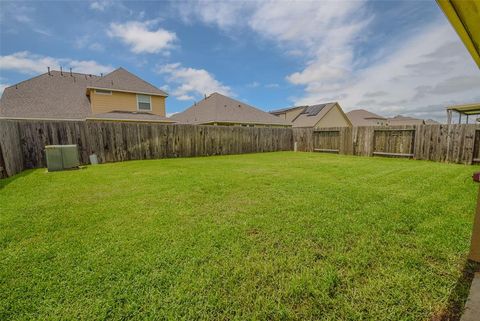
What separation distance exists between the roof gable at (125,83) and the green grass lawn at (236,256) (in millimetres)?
15078

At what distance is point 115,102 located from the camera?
1641 cm

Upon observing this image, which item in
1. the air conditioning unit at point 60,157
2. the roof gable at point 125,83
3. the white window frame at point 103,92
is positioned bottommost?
the air conditioning unit at point 60,157

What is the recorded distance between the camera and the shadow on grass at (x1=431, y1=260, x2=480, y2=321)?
1320mm

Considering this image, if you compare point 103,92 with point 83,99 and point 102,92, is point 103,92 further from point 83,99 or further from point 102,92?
point 83,99

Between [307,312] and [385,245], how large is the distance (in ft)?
4.40

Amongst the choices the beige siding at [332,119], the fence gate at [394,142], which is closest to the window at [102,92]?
the fence gate at [394,142]

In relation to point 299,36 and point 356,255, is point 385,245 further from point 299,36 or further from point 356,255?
point 299,36

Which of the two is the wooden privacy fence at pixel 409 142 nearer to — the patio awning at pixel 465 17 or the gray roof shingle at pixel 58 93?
the patio awning at pixel 465 17

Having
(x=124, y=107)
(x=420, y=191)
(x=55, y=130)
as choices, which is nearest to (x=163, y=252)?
(x=420, y=191)

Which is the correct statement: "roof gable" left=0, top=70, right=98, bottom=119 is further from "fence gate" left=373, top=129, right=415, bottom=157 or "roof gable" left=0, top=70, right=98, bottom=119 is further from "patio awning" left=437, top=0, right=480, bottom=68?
"fence gate" left=373, top=129, right=415, bottom=157

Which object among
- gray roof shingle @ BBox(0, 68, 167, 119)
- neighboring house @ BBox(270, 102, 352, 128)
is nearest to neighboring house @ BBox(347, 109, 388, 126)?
neighboring house @ BBox(270, 102, 352, 128)

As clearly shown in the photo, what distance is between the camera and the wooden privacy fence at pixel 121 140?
6938 millimetres

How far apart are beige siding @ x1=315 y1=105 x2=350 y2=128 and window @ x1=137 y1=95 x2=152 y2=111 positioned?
19284 mm

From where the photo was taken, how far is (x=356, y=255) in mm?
1996
